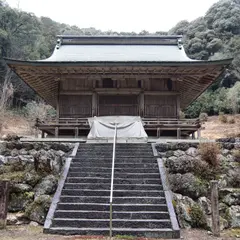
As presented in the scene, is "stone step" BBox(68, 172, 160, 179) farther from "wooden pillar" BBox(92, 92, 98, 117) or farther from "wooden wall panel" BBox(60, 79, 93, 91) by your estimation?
"wooden wall panel" BBox(60, 79, 93, 91)

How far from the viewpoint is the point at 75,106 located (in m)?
16.2

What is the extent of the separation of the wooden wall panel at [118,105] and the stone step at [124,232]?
9993 millimetres

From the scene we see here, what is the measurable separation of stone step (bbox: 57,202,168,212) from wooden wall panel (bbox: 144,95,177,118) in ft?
29.5

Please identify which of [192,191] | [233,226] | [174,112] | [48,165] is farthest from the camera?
[174,112]

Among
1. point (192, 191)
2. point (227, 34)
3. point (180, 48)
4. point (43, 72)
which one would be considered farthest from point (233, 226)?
point (227, 34)

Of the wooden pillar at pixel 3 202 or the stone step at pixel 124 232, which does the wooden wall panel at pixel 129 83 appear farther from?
the stone step at pixel 124 232

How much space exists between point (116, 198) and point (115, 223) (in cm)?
97

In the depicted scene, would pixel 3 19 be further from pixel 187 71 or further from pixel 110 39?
pixel 187 71

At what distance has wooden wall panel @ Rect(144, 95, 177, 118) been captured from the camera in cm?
1595

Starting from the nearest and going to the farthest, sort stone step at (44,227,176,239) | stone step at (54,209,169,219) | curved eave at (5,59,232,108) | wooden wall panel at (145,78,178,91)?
1. stone step at (44,227,176,239)
2. stone step at (54,209,169,219)
3. curved eave at (5,59,232,108)
4. wooden wall panel at (145,78,178,91)

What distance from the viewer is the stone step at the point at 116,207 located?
23.7 feet

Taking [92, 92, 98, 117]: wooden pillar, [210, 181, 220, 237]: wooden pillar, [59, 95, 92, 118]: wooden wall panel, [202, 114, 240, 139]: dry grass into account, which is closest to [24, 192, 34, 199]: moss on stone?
[210, 181, 220, 237]: wooden pillar

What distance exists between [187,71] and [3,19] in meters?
36.9

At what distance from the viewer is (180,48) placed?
65.6 ft
